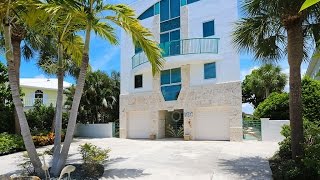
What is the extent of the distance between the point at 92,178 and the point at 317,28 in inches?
349

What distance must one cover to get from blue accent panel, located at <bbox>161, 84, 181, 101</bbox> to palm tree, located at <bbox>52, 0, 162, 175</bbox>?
12149 millimetres

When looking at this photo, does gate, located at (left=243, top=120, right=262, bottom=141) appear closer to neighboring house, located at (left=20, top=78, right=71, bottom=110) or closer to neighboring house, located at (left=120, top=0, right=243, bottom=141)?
neighboring house, located at (left=120, top=0, right=243, bottom=141)

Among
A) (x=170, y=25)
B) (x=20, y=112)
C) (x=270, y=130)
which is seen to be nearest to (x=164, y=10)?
(x=170, y=25)

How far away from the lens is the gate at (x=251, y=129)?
20125 millimetres

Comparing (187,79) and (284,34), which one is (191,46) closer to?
(187,79)

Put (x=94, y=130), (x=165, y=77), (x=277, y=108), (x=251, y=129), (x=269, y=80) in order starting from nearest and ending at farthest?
(x=277, y=108) → (x=251, y=129) → (x=165, y=77) → (x=94, y=130) → (x=269, y=80)

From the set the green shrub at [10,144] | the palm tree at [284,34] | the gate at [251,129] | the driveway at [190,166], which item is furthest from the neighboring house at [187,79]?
the green shrub at [10,144]

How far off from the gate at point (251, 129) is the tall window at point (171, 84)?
213 inches

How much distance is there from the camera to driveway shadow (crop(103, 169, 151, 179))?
9586 mm

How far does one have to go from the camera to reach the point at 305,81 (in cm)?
1891

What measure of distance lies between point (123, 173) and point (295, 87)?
6.22m

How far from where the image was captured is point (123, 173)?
1002 cm

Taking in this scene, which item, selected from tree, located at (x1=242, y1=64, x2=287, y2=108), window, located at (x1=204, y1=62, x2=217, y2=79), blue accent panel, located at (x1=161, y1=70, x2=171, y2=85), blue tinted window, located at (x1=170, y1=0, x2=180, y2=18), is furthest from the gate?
tree, located at (x1=242, y1=64, x2=287, y2=108)

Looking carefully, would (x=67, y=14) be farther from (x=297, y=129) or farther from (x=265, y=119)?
(x=265, y=119)
